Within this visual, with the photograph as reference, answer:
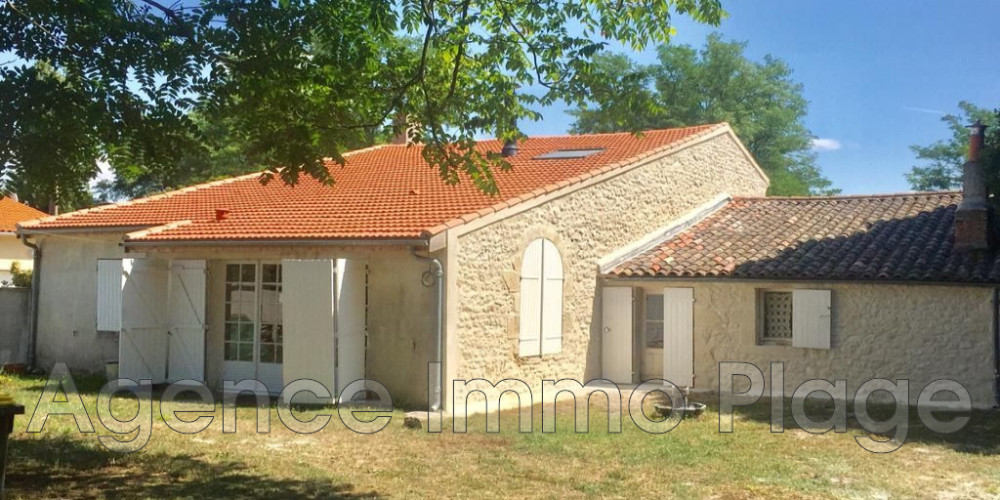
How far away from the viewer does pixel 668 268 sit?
1530 cm

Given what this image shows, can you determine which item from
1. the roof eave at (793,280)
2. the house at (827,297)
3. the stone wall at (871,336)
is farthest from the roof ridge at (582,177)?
the stone wall at (871,336)

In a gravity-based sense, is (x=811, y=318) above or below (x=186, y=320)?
above

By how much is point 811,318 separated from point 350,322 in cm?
670

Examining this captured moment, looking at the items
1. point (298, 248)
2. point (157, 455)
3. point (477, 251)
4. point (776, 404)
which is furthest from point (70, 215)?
point (776, 404)

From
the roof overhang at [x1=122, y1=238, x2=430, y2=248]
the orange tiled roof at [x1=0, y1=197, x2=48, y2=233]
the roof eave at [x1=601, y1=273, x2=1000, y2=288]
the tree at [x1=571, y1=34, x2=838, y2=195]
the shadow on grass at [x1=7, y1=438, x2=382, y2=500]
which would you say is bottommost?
the shadow on grass at [x1=7, y1=438, x2=382, y2=500]

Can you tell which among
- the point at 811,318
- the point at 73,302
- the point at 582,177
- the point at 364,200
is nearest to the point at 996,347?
the point at 811,318

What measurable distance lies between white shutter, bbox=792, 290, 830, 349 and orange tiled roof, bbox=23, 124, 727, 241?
11.8 feet

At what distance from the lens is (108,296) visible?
49.9 feet

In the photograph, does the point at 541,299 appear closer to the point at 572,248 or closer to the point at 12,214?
the point at 572,248

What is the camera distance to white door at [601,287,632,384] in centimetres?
1559

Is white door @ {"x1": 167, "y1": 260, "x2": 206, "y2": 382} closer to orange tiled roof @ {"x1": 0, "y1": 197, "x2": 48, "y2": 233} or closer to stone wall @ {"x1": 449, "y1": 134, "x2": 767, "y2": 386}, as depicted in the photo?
stone wall @ {"x1": 449, "y1": 134, "x2": 767, "y2": 386}

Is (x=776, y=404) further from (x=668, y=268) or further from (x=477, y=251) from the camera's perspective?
(x=477, y=251)

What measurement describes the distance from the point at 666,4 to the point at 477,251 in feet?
17.4

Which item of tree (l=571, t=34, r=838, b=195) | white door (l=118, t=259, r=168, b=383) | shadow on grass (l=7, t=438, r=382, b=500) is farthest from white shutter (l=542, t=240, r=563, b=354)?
tree (l=571, t=34, r=838, b=195)
